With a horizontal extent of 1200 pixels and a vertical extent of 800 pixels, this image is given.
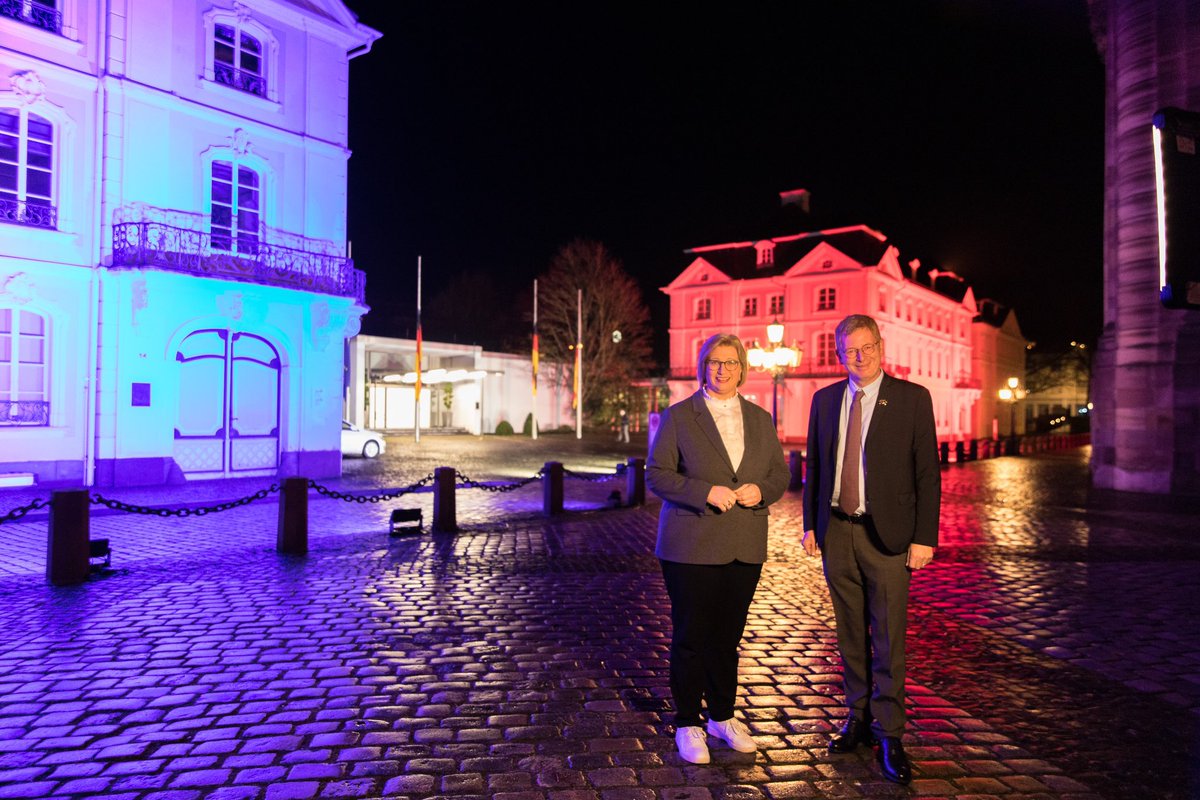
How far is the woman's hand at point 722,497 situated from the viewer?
380 centimetres

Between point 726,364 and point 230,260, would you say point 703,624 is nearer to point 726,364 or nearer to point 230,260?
point 726,364

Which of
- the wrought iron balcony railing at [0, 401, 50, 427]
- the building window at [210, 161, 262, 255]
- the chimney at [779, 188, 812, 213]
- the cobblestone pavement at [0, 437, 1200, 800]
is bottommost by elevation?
the cobblestone pavement at [0, 437, 1200, 800]

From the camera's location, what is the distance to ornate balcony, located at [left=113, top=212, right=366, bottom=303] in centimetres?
1606

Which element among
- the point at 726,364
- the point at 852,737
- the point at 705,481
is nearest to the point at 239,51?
the point at 726,364

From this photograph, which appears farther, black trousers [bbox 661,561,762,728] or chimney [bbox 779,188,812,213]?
chimney [bbox 779,188,812,213]

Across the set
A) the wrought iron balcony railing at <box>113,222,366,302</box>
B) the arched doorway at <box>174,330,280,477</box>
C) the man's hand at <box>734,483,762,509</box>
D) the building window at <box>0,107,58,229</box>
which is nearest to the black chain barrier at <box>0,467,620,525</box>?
the arched doorway at <box>174,330,280,477</box>

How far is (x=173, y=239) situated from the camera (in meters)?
16.5

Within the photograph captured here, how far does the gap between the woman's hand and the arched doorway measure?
1640 centimetres

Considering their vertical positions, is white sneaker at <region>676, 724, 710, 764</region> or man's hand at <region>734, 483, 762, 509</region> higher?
man's hand at <region>734, 483, 762, 509</region>

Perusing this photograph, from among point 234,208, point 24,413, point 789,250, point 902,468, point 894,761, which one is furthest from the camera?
point 789,250

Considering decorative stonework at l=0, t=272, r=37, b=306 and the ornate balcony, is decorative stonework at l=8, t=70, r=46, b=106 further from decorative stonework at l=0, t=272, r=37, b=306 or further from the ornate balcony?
decorative stonework at l=0, t=272, r=37, b=306

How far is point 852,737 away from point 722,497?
1443 mm

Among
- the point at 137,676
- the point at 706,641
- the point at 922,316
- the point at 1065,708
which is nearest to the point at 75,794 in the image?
the point at 137,676

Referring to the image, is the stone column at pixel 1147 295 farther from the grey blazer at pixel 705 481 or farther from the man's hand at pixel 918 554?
the grey blazer at pixel 705 481
